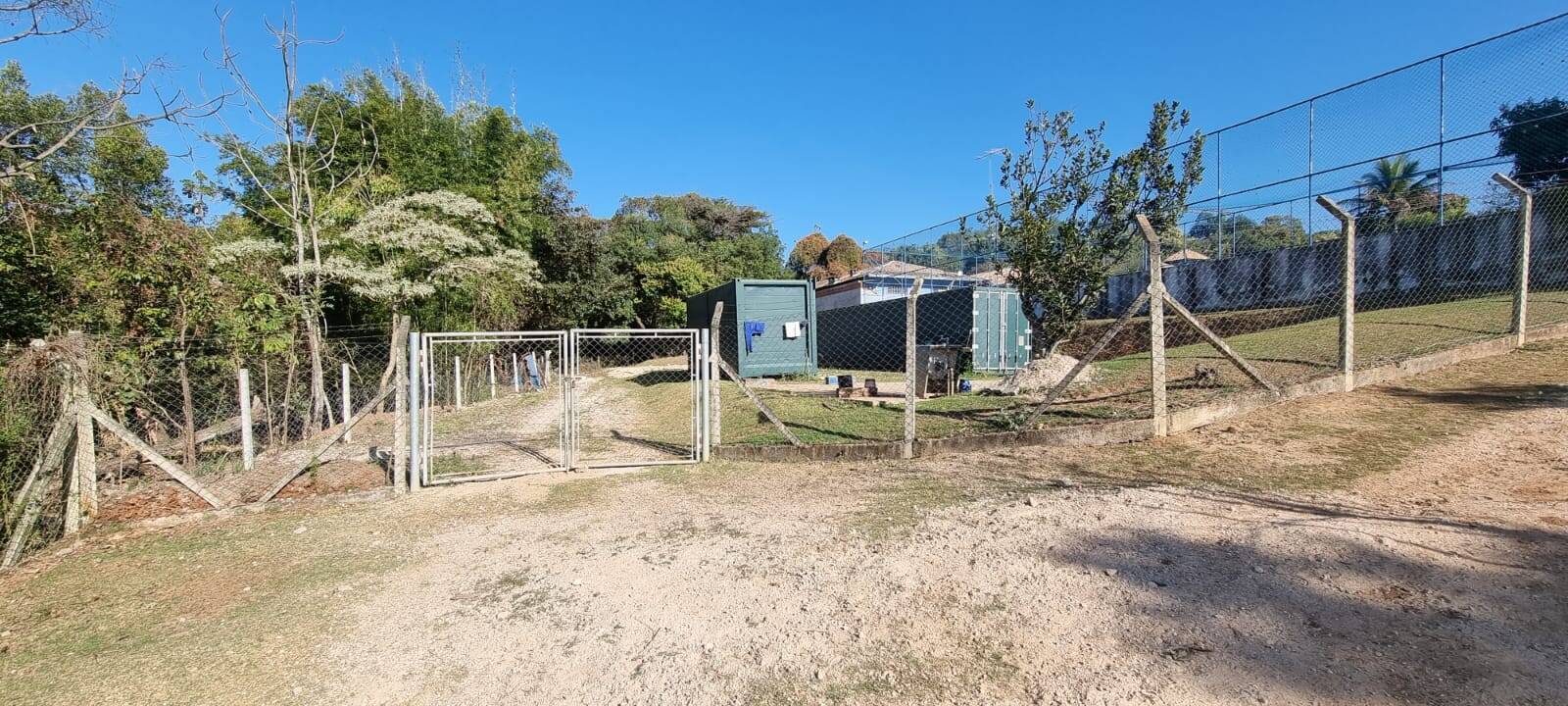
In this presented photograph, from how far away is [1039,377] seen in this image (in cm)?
937

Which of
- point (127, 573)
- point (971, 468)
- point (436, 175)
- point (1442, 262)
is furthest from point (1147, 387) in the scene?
point (436, 175)

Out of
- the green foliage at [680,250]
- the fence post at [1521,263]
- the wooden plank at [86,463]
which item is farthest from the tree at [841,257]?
the wooden plank at [86,463]

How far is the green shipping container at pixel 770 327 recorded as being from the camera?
15055mm

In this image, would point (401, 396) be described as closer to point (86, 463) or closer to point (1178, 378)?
point (86, 463)

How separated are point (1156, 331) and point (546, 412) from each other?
10361 millimetres

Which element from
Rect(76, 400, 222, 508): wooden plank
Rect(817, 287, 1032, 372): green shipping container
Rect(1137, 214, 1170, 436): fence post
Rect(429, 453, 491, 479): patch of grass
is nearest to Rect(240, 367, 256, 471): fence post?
Rect(76, 400, 222, 508): wooden plank

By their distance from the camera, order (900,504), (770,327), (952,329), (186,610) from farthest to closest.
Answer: (770,327) → (952,329) → (900,504) → (186,610)

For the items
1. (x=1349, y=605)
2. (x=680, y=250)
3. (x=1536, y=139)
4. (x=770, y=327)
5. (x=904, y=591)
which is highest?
(x=680, y=250)

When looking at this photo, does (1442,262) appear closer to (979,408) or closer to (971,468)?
(979,408)

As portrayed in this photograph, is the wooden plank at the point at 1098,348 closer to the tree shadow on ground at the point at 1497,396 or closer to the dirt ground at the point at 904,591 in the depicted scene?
the dirt ground at the point at 904,591

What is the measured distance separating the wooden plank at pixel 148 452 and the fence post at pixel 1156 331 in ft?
26.5

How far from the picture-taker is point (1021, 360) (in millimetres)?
14867

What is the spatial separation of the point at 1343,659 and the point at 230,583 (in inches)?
221

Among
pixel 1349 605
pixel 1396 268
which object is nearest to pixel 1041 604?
pixel 1349 605
